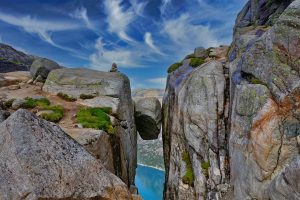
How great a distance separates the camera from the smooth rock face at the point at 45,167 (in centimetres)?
905

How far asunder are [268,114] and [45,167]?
619 inches

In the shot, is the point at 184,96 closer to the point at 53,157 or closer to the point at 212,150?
the point at 212,150

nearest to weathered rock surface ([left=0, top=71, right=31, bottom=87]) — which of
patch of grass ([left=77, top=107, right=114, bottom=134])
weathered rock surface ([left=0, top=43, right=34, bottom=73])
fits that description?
patch of grass ([left=77, top=107, right=114, bottom=134])

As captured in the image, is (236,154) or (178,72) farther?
(178,72)

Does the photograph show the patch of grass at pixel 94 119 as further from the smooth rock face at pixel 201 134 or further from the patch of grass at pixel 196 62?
the patch of grass at pixel 196 62

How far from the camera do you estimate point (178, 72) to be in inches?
1574

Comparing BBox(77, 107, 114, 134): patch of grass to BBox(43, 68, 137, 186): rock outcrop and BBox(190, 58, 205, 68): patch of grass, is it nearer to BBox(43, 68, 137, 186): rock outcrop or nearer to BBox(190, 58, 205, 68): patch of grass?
BBox(43, 68, 137, 186): rock outcrop

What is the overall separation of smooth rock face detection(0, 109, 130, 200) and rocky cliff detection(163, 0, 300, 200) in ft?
33.0

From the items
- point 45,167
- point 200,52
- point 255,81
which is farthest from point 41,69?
point 45,167

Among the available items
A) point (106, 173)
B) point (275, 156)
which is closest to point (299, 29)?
point (275, 156)

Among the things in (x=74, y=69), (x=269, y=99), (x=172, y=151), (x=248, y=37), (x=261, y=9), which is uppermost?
(x=261, y=9)

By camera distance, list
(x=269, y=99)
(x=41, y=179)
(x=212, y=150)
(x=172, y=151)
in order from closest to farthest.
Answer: (x=41, y=179) → (x=269, y=99) → (x=212, y=150) → (x=172, y=151)

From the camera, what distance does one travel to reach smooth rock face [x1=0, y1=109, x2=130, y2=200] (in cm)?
905

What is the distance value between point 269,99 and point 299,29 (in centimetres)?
547
